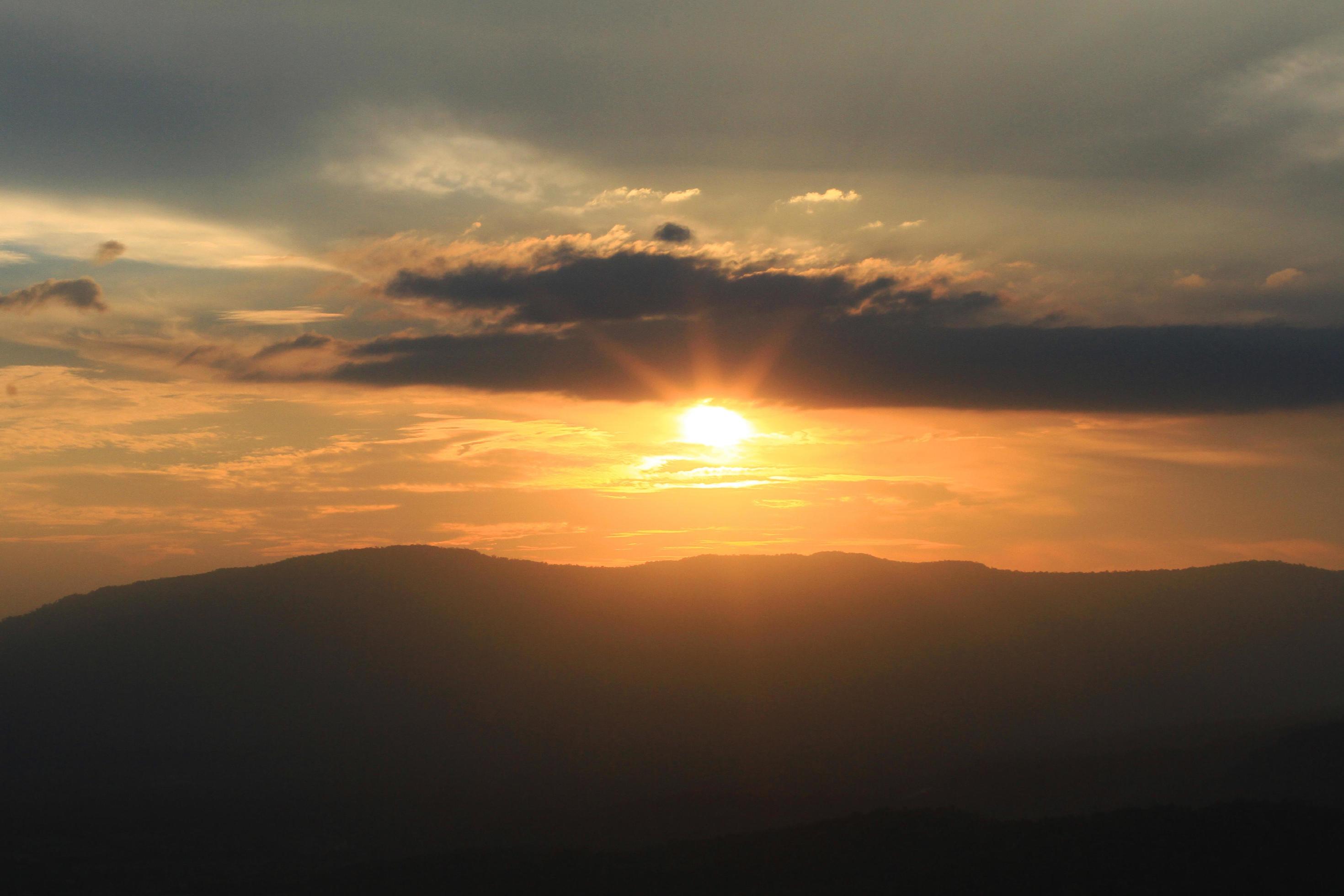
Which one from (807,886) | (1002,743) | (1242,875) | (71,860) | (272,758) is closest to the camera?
(1242,875)

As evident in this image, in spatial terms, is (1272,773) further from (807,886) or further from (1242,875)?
(807,886)

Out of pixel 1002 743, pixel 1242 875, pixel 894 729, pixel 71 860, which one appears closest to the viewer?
pixel 1242 875

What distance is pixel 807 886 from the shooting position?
7694cm

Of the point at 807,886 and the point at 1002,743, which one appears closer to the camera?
the point at 807,886

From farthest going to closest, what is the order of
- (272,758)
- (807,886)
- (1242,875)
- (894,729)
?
1. (272,758)
2. (894,729)
3. (807,886)
4. (1242,875)

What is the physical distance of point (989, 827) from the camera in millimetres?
81500

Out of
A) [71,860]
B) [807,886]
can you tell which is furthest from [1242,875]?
[71,860]

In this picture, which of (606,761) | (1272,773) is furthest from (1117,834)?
(606,761)

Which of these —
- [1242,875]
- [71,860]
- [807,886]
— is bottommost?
[71,860]

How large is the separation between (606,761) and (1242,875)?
5081 inches

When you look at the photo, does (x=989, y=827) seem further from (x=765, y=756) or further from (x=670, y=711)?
(x=670, y=711)

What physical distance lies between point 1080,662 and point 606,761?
92817 mm

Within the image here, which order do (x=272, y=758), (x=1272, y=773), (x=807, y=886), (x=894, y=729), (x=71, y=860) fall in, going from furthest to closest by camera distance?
(x=272, y=758)
(x=894, y=729)
(x=71, y=860)
(x=1272, y=773)
(x=807, y=886)

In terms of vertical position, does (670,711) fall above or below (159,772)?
above
